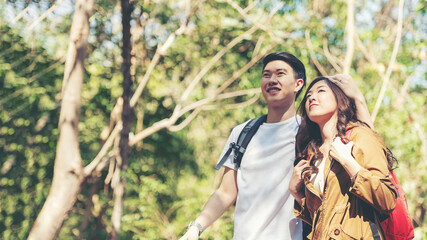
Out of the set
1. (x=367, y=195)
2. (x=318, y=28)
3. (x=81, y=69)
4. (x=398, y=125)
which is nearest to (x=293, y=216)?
(x=367, y=195)

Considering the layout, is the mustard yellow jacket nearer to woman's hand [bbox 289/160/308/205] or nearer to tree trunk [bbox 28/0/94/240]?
woman's hand [bbox 289/160/308/205]

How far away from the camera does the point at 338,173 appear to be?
1.79 m

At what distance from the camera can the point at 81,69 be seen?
14.1ft

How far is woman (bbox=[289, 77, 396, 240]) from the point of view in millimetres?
1627

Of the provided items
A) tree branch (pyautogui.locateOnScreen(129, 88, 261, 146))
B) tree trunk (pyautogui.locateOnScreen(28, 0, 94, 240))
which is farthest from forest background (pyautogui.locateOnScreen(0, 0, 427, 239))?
tree trunk (pyautogui.locateOnScreen(28, 0, 94, 240))

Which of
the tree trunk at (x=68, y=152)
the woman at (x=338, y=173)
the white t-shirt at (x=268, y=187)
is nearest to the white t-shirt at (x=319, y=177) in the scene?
the woman at (x=338, y=173)

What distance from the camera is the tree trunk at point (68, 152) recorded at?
4.11 m

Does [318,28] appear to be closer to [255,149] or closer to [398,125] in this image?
[398,125]

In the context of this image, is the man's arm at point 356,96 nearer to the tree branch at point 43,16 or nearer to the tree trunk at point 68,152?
the tree trunk at point 68,152

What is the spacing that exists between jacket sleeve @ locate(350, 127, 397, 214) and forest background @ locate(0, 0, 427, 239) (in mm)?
4031

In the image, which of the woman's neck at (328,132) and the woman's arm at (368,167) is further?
the woman's neck at (328,132)

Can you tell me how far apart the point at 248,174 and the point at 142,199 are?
557cm

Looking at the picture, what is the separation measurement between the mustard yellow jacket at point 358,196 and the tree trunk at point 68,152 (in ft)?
9.48

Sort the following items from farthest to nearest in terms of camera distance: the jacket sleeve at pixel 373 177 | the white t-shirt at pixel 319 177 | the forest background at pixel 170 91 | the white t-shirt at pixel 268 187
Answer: the forest background at pixel 170 91 < the white t-shirt at pixel 268 187 < the white t-shirt at pixel 319 177 < the jacket sleeve at pixel 373 177
